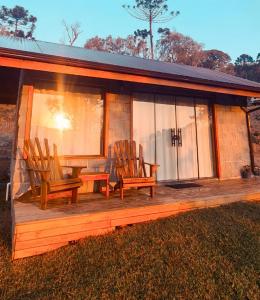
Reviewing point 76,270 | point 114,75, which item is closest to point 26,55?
point 114,75

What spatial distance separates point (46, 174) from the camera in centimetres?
292

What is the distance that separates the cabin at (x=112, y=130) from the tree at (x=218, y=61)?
26.3 metres

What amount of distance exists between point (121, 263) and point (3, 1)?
3090cm

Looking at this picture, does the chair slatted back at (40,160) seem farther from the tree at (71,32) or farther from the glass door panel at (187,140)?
the tree at (71,32)

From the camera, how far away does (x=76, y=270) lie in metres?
2.11

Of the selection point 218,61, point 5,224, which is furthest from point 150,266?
point 218,61

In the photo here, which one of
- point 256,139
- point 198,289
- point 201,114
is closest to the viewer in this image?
point 198,289

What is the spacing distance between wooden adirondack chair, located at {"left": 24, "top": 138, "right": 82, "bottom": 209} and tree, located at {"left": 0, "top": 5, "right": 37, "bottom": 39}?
25.2 m

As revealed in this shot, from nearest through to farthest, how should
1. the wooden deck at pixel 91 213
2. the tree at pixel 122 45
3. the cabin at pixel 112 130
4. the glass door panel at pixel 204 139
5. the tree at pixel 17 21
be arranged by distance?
the wooden deck at pixel 91 213
the cabin at pixel 112 130
the glass door panel at pixel 204 139
the tree at pixel 122 45
the tree at pixel 17 21

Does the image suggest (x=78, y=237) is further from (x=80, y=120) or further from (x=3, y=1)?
(x=3, y=1)

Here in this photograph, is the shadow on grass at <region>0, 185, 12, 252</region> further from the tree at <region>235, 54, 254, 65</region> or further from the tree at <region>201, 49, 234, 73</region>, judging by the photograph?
the tree at <region>235, 54, 254, 65</region>

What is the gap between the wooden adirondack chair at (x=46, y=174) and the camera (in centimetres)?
291

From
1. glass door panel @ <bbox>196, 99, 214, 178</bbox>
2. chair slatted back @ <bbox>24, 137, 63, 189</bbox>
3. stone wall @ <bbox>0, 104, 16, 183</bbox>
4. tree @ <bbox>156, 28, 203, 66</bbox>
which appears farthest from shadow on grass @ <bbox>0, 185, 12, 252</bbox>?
tree @ <bbox>156, 28, 203, 66</bbox>

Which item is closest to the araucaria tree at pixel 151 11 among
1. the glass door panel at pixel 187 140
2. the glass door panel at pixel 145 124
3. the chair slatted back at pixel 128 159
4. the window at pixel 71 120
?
the glass door panel at pixel 187 140
